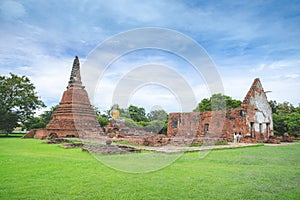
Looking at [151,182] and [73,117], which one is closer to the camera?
[151,182]

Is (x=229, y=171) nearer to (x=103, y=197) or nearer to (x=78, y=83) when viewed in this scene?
(x=103, y=197)

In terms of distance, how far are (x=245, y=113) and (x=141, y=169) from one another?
1484 cm

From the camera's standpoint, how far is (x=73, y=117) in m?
27.9

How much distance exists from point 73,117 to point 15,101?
32.2 feet

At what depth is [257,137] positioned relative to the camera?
2030 cm

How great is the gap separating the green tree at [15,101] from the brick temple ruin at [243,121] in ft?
73.1

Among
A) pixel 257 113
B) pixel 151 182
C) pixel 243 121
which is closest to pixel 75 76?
pixel 243 121

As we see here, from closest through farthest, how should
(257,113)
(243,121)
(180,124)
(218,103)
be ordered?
1. (243,121)
2. (257,113)
3. (180,124)
4. (218,103)

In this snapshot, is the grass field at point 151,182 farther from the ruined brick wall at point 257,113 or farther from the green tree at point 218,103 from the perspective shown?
the green tree at point 218,103

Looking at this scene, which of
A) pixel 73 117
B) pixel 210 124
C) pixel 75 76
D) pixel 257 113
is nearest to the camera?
pixel 257 113

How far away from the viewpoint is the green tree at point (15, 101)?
103 feet

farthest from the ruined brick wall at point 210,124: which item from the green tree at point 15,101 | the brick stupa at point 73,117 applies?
the green tree at point 15,101

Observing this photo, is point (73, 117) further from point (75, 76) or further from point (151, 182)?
point (151, 182)

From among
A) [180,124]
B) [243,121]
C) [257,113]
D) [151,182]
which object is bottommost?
[151,182]
